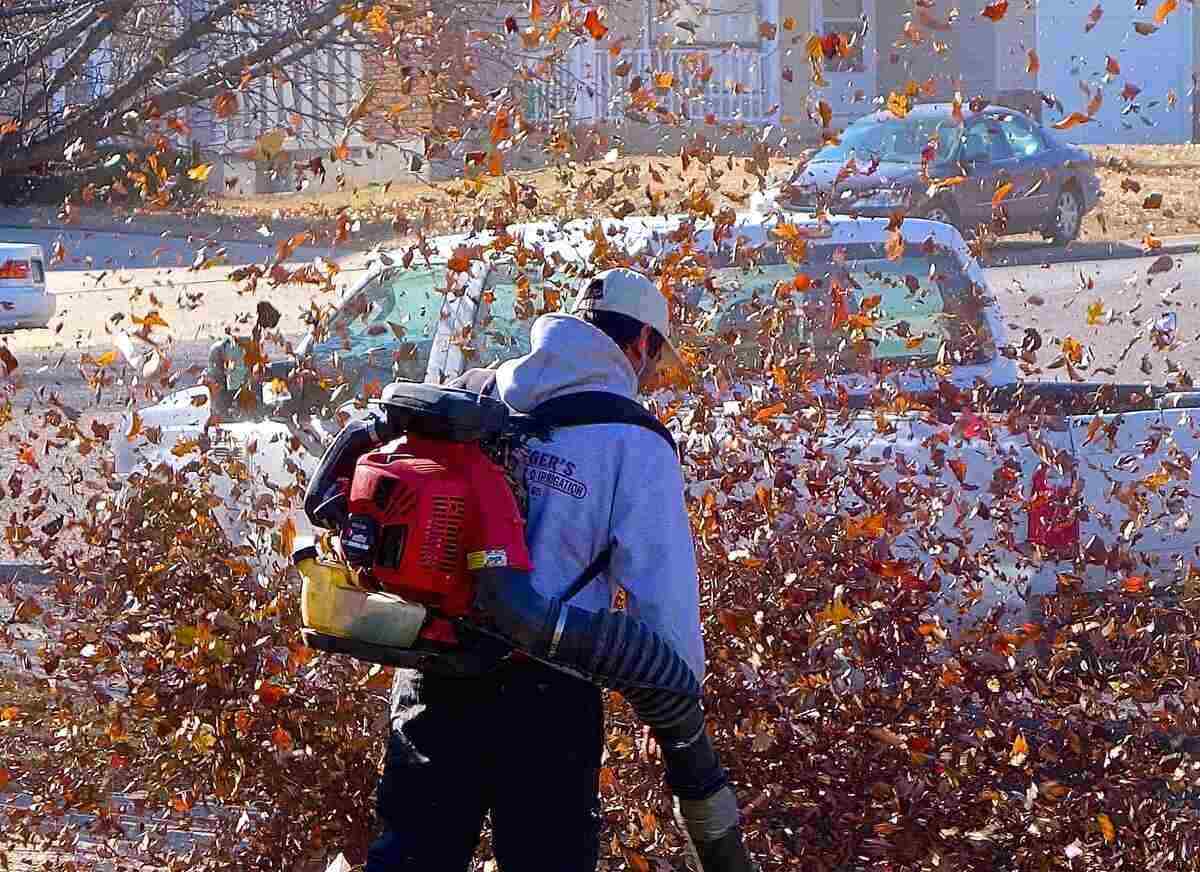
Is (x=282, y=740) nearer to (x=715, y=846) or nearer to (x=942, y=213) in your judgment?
(x=715, y=846)

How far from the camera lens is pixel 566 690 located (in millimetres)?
3305

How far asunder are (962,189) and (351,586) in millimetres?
4236

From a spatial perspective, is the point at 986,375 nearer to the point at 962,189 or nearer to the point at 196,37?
the point at 962,189

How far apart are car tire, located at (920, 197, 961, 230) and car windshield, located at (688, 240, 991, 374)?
20cm

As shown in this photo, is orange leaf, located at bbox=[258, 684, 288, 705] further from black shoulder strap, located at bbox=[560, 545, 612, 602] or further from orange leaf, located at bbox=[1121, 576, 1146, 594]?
orange leaf, located at bbox=[1121, 576, 1146, 594]

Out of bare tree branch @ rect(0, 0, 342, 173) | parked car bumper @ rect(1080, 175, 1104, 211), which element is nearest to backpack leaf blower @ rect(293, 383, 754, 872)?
bare tree branch @ rect(0, 0, 342, 173)

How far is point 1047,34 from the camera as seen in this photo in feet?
104

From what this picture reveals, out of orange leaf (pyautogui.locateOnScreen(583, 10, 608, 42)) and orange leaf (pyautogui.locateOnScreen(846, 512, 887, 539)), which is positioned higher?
orange leaf (pyautogui.locateOnScreen(583, 10, 608, 42))

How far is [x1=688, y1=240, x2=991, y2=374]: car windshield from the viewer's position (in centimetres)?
516

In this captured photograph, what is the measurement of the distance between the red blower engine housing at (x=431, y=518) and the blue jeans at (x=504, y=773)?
29 centimetres

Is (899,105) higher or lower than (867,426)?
higher

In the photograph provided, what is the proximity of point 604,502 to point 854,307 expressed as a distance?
2.60m

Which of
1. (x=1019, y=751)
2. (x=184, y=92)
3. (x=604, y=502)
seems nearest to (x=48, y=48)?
(x=184, y=92)

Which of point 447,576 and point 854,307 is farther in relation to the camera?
point 854,307
